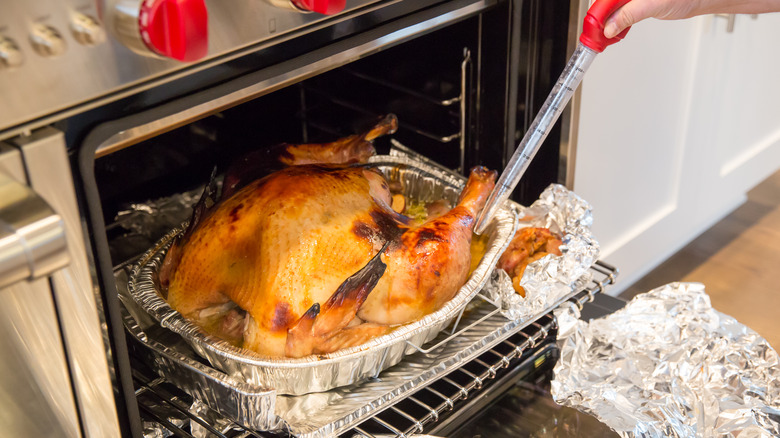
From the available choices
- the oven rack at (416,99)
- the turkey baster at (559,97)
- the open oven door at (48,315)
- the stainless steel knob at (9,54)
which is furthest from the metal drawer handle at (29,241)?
the oven rack at (416,99)

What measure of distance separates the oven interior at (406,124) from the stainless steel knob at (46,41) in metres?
0.46

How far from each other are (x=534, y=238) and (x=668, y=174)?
606mm

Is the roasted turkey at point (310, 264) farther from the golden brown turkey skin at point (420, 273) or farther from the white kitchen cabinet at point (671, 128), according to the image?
the white kitchen cabinet at point (671, 128)

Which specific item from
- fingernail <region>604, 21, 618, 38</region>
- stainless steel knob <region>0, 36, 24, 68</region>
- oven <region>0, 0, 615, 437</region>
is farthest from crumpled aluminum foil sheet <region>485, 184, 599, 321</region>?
stainless steel knob <region>0, 36, 24, 68</region>

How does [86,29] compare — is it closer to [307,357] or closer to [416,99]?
[307,357]

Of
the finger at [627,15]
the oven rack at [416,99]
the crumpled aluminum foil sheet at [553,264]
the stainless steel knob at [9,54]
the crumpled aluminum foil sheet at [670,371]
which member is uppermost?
the stainless steel knob at [9,54]

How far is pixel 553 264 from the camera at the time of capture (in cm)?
114

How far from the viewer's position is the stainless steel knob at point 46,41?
588 mm

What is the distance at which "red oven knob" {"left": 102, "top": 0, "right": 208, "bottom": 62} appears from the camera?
2.04ft

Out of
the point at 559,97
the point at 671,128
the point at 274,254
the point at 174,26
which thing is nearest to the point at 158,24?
the point at 174,26

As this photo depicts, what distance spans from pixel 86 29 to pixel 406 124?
33.0 inches

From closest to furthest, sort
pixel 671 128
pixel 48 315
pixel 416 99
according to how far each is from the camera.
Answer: pixel 48 315 → pixel 416 99 → pixel 671 128

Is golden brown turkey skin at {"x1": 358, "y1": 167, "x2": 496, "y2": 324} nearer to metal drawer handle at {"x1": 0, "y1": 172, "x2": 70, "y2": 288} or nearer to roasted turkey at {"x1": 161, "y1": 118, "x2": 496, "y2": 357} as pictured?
roasted turkey at {"x1": 161, "y1": 118, "x2": 496, "y2": 357}

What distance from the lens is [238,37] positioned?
2.44 ft
